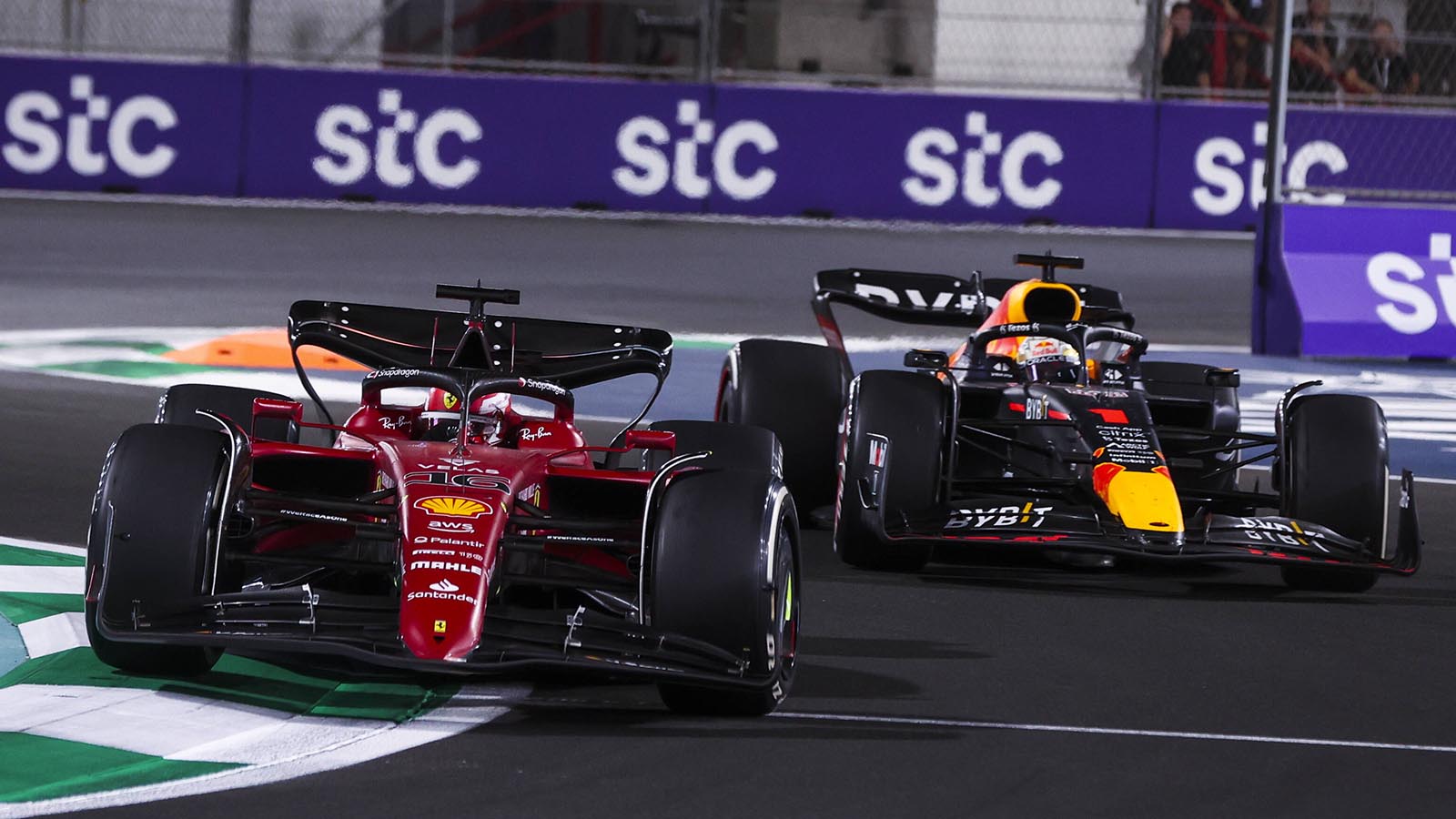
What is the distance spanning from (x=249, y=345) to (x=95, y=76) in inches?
288

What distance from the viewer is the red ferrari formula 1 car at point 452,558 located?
6.10m

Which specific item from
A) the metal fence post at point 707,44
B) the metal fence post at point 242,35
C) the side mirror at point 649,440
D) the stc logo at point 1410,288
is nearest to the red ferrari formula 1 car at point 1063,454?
the side mirror at point 649,440

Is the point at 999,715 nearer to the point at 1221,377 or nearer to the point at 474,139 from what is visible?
the point at 1221,377

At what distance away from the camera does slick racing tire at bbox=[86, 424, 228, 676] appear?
626 centimetres

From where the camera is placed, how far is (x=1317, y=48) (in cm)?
2072

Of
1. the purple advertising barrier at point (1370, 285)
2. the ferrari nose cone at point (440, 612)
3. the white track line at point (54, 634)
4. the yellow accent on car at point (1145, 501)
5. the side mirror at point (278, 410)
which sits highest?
the purple advertising barrier at point (1370, 285)

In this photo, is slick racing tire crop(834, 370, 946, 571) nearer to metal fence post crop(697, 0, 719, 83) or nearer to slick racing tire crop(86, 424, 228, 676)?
slick racing tire crop(86, 424, 228, 676)

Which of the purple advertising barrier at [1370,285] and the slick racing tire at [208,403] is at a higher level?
the purple advertising barrier at [1370,285]

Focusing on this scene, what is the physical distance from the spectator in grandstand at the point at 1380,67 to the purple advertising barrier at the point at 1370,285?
13.8 ft

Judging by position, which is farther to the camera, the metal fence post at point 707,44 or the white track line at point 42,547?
the metal fence post at point 707,44

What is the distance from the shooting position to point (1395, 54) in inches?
824

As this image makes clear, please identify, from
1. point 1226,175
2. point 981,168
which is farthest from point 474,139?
point 1226,175

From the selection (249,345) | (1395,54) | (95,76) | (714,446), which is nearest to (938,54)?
(1395,54)

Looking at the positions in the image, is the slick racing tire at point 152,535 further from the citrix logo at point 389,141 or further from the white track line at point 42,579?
the citrix logo at point 389,141
